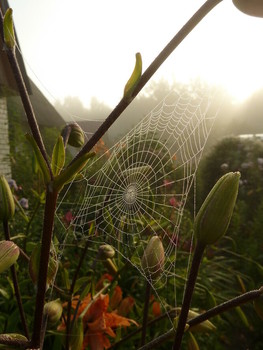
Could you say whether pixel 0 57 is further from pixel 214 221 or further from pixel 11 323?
pixel 214 221

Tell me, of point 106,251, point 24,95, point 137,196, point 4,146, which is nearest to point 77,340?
point 106,251

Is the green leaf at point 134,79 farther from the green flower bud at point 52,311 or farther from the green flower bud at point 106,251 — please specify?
the green flower bud at point 106,251

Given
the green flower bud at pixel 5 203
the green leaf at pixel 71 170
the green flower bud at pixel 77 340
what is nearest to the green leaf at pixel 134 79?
the green leaf at pixel 71 170

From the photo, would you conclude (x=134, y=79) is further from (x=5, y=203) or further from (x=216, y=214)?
(x=5, y=203)

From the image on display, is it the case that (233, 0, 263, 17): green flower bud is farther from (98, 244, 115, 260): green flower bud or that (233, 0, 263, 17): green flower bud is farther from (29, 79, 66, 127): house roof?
(29, 79, 66, 127): house roof

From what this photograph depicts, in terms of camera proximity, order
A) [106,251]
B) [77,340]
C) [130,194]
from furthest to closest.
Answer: [130,194], [106,251], [77,340]

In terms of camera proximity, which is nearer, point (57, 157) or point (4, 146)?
point (57, 157)

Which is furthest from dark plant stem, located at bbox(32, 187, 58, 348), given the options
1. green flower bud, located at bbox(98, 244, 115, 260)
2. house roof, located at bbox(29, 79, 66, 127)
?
house roof, located at bbox(29, 79, 66, 127)
